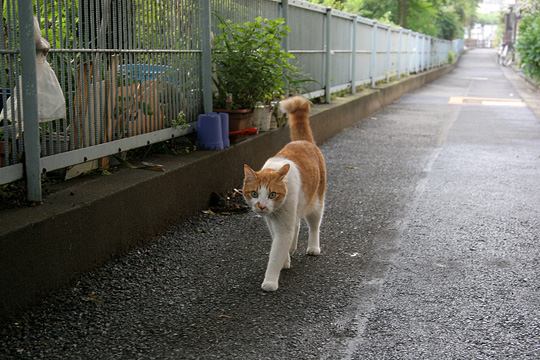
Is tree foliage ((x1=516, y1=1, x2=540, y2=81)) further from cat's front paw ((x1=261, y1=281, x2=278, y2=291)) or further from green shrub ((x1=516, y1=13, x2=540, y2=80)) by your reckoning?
cat's front paw ((x1=261, y1=281, x2=278, y2=291))

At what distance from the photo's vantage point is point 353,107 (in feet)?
45.0

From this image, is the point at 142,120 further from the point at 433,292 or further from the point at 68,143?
the point at 433,292

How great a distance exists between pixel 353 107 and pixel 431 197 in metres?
6.68

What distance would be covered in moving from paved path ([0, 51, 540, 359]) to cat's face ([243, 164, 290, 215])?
54 centimetres

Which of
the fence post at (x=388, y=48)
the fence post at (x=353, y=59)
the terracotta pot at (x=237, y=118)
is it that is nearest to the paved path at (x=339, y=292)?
the terracotta pot at (x=237, y=118)

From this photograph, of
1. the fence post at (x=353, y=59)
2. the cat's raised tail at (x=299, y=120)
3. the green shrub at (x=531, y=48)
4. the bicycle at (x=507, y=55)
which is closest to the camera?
the cat's raised tail at (x=299, y=120)

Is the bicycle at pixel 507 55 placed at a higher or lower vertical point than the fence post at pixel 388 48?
higher

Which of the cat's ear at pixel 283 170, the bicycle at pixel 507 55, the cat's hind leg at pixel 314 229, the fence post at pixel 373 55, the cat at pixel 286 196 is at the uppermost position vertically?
the bicycle at pixel 507 55

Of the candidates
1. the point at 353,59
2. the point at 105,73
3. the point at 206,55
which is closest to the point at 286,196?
the point at 105,73

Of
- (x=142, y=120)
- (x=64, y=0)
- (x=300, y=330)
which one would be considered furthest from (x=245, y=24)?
(x=300, y=330)

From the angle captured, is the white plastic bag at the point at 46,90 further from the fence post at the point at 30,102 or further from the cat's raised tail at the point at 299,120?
the cat's raised tail at the point at 299,120

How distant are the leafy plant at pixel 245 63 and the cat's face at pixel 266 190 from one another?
3.21 metres

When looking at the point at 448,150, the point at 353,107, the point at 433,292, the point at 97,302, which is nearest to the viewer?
the point at 97,302

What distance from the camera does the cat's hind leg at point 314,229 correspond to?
5.09 metres
